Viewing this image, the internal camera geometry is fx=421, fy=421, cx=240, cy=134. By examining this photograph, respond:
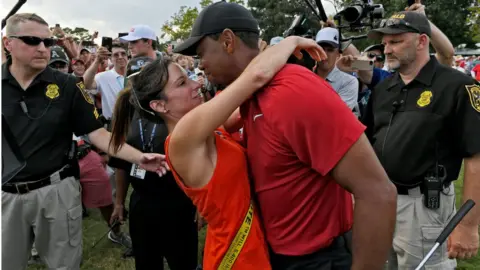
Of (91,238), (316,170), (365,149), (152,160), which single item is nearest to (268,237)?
(316,170)

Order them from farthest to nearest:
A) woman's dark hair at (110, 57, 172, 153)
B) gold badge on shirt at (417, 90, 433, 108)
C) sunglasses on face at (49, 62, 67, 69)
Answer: sunglasses on face at (49, 62, 67, 69) < gold badge on shirt at (417, 90, 433, 108) < woman's dark hair at (110, 57, 172, 153)

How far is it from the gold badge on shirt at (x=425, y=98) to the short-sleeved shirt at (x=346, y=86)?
1.54 m

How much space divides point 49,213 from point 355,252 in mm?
2477

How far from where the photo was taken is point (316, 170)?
1.34 metres

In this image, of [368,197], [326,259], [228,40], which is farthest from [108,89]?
[368,197]

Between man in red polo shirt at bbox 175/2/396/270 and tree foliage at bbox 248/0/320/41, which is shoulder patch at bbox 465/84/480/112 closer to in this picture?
man in red polo shirt at bbox 175/2/396/270

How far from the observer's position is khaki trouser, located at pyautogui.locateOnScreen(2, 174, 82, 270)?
300 cm

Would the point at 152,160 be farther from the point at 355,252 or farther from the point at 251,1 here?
the point at 251,1

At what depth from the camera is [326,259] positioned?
1.54m

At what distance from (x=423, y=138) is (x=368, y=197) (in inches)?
59.5

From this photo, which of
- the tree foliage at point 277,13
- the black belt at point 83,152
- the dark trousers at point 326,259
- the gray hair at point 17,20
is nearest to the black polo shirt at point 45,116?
the gray hair at point 17,20

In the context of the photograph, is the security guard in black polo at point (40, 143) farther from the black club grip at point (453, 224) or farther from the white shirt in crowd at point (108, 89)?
the white shirt in crowd at point (108, 89)

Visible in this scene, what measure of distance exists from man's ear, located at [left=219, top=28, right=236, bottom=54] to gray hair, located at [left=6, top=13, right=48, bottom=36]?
213cm

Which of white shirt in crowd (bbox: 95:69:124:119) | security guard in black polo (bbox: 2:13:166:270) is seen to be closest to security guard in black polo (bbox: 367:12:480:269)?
security guard in black polo (bbox: 2:13:166:270)
